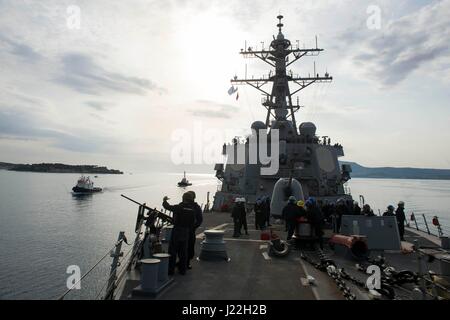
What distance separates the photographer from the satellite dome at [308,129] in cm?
2388

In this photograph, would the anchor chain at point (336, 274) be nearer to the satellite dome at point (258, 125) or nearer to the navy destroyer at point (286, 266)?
the navy destroyer at point (286, 266)

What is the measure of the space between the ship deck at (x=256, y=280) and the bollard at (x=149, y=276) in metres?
0.12

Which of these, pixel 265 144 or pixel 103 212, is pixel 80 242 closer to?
pixel 265 144

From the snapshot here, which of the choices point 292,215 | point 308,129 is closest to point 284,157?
point 308,129

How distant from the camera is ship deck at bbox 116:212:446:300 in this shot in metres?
4.58

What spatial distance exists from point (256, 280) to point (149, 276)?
191cm

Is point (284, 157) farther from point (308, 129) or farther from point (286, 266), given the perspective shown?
point (286, 266)

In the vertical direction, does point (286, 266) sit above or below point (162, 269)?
below

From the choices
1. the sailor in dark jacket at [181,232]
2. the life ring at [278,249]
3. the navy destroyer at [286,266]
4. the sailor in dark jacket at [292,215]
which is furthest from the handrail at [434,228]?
the sailor in dark jacket at [181,232]

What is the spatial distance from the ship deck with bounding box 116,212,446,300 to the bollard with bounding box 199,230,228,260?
5.9 inches

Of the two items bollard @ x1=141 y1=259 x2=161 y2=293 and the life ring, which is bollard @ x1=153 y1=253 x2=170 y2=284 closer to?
bollard @ x1=141 y1=259 x2=161 y2=293

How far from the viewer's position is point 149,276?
4.41 m
